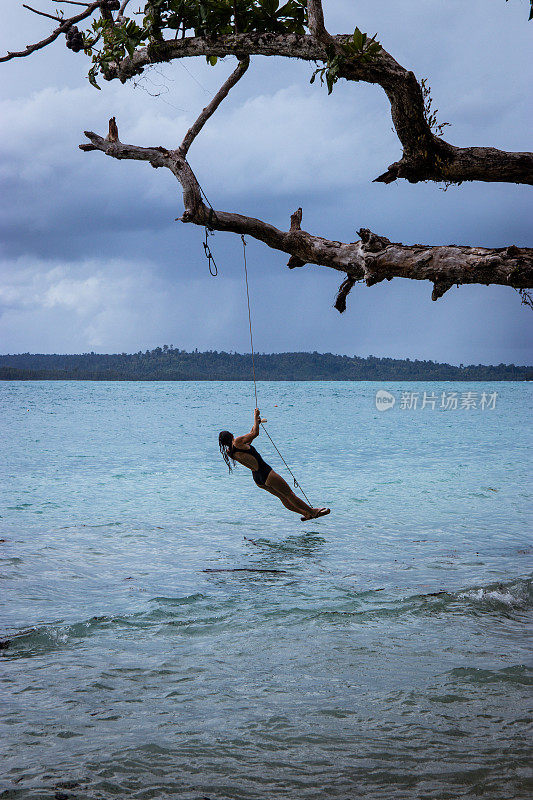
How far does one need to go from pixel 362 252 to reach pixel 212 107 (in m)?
2.43

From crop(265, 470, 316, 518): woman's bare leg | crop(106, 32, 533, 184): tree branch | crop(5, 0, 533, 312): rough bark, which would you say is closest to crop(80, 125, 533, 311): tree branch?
crop(5, 0, 533, 312): rough bark

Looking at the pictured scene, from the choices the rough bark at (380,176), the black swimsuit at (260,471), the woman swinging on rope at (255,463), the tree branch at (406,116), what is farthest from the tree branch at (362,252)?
the black swimsuit at (260,471)

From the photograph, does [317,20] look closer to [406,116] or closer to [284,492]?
[406,116]

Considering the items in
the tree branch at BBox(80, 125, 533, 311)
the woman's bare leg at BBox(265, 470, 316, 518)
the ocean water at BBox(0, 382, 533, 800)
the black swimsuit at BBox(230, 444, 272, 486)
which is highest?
the tree branch at BBox(80, 125, 533, 311)

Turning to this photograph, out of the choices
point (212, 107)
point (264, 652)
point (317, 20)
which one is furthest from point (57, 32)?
point (264, 652)

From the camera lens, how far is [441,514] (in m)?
16.2

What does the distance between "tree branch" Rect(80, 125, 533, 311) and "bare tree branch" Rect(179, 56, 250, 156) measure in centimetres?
20

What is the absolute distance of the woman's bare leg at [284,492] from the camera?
11008 millimetres

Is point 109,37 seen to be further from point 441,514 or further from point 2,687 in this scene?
point 441,514

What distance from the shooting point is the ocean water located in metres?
4.52

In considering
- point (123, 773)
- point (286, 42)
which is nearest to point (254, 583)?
point (123, 773)

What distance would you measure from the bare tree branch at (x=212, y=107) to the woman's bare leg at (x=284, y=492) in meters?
5.54

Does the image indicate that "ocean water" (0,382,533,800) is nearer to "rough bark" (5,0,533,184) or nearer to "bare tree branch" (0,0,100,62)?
"rough bark" (5,0,533,184)

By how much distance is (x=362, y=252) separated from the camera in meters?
5.60
